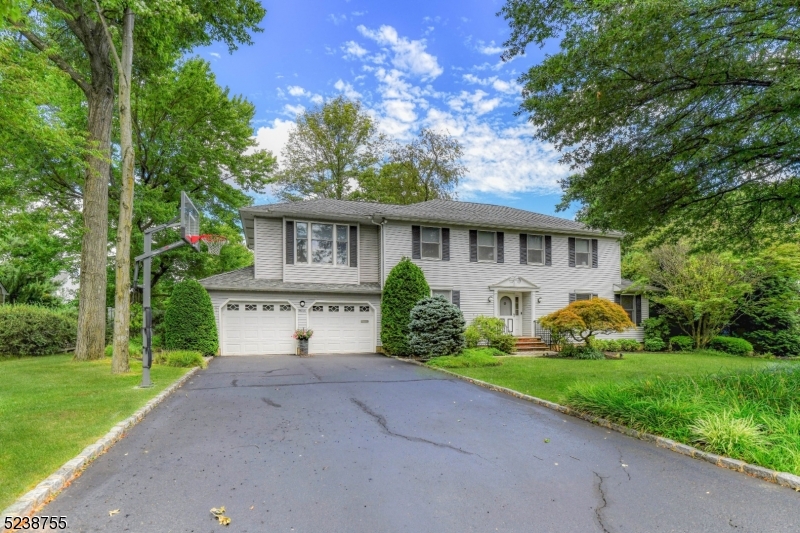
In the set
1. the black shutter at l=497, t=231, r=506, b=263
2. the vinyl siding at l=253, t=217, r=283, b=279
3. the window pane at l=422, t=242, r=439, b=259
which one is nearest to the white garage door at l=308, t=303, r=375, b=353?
the vinyl siding at l=253, t=217, r=283, b=279

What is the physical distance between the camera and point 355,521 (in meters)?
3.11

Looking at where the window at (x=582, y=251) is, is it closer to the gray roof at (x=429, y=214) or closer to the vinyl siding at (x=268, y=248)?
the gray roof at (x=429, y=214)

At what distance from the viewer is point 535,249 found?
17.6 m

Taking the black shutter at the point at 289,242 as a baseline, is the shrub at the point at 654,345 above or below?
below

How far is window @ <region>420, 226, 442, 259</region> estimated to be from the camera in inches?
627

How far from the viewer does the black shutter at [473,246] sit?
16.5 m

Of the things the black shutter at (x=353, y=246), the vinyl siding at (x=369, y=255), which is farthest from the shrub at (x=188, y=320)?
the vinyl siding at (x=369, y=255)

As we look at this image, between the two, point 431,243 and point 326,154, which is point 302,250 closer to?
point 431,243

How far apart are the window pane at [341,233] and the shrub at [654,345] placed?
13.8 meters

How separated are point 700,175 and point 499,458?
7038mm

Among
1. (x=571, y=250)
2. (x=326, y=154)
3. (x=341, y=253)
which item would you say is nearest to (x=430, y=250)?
(x=341, y=253)

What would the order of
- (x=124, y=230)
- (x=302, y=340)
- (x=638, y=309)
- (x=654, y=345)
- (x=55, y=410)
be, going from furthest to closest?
(x=638, y=309)
(x=654, y=345)
(x=302, y=340)
(x=124, y=230)
(x=55, y=410)

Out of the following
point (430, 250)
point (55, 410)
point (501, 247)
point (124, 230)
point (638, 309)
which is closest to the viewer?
point (55, 410)

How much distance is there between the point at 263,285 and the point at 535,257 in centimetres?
1117
